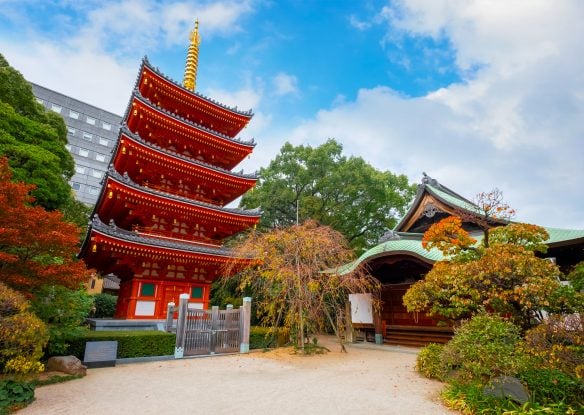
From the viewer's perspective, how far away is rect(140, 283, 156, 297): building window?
1398 centimetres

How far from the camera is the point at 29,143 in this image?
15039 millimetres

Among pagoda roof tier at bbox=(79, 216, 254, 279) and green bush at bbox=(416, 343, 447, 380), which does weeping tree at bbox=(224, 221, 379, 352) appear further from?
green bush at bbox=(416, 343, 447, 380)

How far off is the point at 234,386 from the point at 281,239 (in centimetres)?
595

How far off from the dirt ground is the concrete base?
3294 mm

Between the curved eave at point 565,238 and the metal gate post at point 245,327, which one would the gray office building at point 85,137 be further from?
the curved eave at point 565,238

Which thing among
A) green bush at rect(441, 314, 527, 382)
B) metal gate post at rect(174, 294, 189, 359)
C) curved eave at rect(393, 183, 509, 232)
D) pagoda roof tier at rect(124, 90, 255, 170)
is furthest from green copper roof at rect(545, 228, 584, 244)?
pagoda roof tier at rect(124, 90, 255, 170)

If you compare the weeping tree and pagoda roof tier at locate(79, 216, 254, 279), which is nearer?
the weeping tree

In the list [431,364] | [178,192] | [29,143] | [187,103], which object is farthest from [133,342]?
[187,103]

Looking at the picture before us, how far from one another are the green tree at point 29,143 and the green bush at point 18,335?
31.1ft

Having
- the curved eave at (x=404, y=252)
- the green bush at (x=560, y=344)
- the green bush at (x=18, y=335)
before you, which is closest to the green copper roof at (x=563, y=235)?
the curved eave at (x=404, y=252)

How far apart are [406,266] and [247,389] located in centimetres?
983

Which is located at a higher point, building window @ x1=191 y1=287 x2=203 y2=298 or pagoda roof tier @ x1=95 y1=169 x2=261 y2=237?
pagoda roof tier @ x1=95 y1=169 x2=261 y2=237

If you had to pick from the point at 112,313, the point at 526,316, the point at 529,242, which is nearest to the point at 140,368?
the point at 526,316

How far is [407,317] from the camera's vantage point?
14.1 metres
